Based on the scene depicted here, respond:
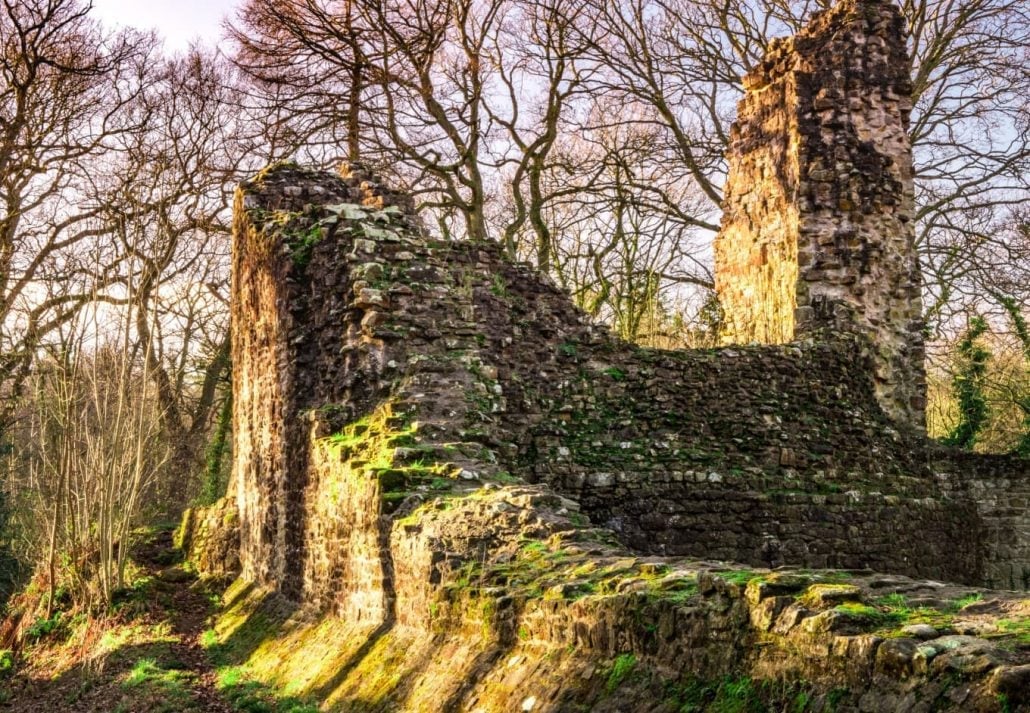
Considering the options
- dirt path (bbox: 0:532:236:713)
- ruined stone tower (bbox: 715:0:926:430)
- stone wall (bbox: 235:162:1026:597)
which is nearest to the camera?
dirt path (bbox: 0:532:236:713)

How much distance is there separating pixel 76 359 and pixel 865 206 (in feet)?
32.4

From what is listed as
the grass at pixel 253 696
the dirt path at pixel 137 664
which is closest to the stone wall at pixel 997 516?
the grass at pixel 253 696

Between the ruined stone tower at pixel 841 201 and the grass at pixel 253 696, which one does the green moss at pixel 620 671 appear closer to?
the grass at pixel 253 696

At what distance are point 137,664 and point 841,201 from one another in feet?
31.9

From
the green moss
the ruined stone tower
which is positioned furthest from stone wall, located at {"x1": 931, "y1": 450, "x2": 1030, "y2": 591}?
the green moss

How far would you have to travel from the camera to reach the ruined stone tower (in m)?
13.6

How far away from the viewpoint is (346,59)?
19266 mm

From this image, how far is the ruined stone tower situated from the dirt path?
781cm

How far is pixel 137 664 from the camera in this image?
1002 cm

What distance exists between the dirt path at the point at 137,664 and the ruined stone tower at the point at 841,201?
7.81 metres

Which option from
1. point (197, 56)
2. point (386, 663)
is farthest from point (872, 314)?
point (197, 56)

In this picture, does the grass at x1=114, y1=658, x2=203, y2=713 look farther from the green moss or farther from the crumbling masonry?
the green moss

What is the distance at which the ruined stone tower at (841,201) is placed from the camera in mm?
13602

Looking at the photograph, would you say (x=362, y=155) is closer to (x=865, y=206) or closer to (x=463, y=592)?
(x=865, y=206)
